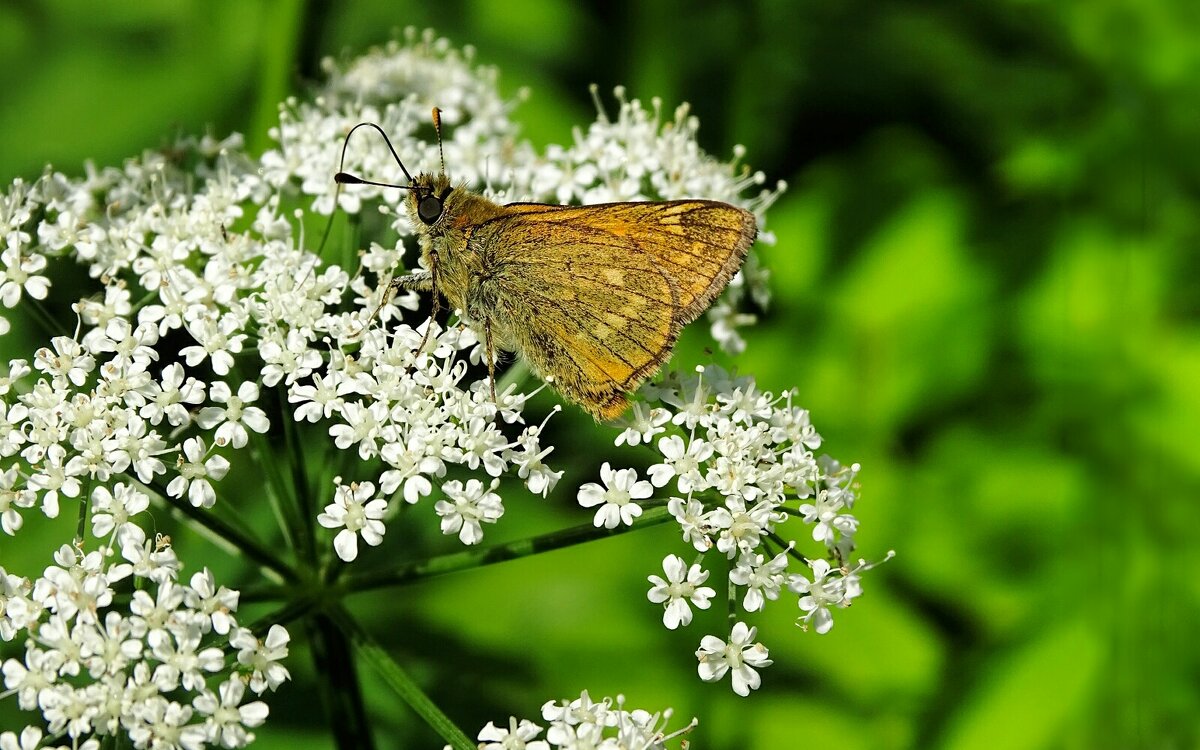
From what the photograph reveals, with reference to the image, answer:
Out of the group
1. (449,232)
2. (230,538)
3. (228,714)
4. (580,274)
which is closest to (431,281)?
(449,232)

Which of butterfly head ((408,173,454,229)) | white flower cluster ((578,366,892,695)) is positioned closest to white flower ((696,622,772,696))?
white flower cluster ((578,366,892,695))

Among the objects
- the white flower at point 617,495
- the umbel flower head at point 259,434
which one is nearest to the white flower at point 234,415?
the umbel flower head at point 259,434

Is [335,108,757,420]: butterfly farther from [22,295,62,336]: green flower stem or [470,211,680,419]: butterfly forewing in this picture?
[22,295,62,336]: green flower stem

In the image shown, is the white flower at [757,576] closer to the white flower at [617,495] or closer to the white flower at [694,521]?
the white flower at [694,521]

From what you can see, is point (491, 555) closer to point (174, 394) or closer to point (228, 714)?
point (228, 714)

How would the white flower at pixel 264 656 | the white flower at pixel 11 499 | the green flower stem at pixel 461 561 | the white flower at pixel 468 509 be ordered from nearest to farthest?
the white flower at pixel 264 656, the white flower at pixel 11 499, the white flower at pixel 468 509, the green flower stem at pixel 461 561

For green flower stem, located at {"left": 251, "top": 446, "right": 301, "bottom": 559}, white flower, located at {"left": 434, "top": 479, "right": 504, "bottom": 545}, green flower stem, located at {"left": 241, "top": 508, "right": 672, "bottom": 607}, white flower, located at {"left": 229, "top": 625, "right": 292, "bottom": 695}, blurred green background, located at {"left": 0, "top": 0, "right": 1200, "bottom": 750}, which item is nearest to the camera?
white flower, located at {"left": 229, "top": 625, "right": 292, "bottom": 695}

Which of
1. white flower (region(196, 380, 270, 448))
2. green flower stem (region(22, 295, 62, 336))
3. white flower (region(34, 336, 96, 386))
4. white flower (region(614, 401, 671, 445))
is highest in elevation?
green flower stem (region(22, 295, 62, 336))
